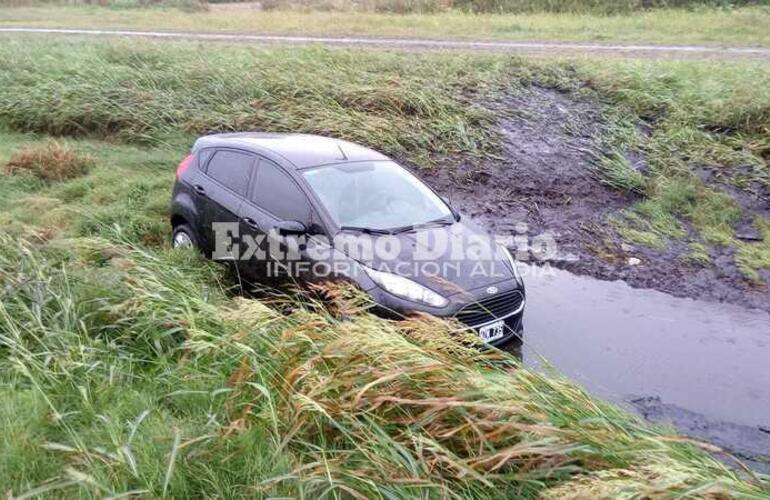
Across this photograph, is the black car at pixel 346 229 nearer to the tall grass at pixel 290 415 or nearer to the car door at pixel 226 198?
the car door at pixel 226 198

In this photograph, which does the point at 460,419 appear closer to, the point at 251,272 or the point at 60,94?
the point at 251,272

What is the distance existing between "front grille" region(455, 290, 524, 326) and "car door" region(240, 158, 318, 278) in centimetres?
150

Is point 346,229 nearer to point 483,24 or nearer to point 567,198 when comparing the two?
point 567,198

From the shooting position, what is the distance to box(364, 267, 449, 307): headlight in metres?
4.99

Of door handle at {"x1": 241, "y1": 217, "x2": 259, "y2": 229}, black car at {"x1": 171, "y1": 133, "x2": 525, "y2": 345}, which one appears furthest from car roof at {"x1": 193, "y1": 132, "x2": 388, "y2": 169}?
door handle at {"x1": 241, "y1": 217, "x2": 259, "y2": 229}

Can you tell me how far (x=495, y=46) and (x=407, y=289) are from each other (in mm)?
12045

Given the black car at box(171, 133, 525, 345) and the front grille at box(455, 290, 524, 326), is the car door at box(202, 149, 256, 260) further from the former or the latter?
the front grille at box(455, 290, 524, 326)

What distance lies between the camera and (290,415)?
341cm

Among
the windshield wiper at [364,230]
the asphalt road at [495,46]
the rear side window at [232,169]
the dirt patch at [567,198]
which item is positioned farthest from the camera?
the asphalt road at [495,46]

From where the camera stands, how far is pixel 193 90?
41.4 ft

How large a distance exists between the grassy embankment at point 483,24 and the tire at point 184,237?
12.4m

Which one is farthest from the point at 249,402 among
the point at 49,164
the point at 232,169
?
the point at 49,164

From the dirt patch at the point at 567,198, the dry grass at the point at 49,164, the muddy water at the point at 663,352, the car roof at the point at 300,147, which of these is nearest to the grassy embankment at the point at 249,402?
the muddy water at the point at 663,352

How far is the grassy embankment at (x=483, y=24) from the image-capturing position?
1652cm
